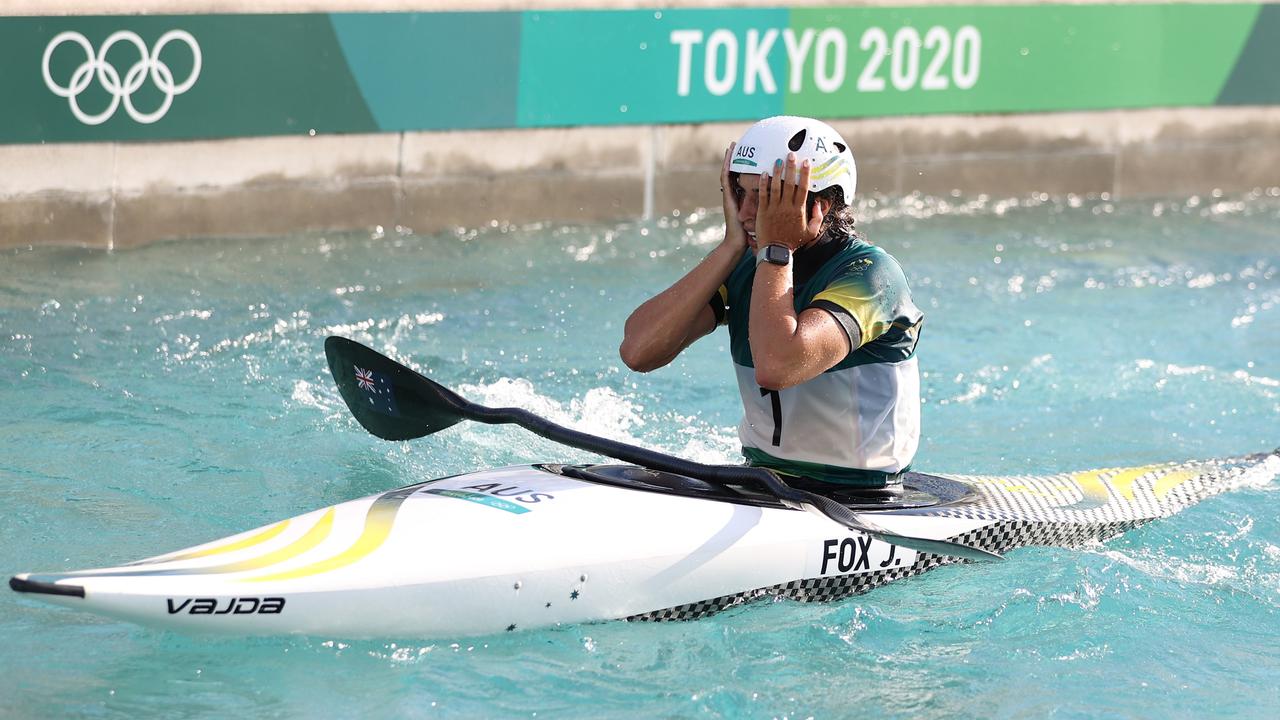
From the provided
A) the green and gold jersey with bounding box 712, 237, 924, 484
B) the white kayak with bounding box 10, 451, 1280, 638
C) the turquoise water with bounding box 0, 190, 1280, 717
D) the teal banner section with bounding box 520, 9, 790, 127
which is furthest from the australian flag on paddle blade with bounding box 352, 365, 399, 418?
the teal banner section with bounding box 520, 9, 790, 127

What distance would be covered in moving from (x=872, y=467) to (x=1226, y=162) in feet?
28.8

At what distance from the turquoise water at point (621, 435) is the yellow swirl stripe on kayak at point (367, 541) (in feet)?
0.83

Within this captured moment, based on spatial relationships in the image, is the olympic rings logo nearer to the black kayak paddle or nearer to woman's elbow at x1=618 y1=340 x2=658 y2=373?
the black kayak paddle

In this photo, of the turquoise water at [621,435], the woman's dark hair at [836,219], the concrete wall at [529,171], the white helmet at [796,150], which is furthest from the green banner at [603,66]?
the woman's dark hair at [836,219]

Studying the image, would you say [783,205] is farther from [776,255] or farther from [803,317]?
[803,317]

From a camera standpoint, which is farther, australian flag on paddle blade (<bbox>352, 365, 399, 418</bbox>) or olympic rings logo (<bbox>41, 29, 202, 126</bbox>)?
olympic rings logo (<bbox>41, 29, 202, 126</bbox>)

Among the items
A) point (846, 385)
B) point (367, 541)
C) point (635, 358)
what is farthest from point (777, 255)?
point (367, 541)

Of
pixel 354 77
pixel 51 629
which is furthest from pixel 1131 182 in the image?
pixel 51 629

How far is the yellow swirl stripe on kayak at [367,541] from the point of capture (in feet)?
12.5

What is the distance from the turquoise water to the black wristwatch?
0.79 metres

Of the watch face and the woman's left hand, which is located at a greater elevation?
the woman's left hand

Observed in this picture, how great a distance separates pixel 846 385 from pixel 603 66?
5.84 meters

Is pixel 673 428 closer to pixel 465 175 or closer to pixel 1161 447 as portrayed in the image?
pixel 1161 447

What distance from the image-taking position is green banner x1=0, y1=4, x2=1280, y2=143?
326 inches
